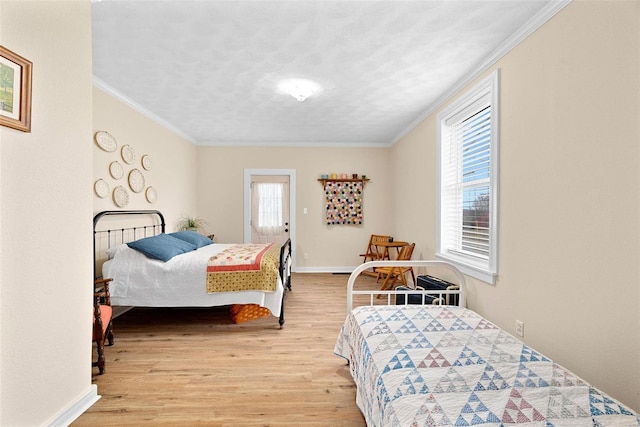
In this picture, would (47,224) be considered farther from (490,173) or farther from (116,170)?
(490,173)

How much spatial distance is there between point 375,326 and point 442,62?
2.25 metres

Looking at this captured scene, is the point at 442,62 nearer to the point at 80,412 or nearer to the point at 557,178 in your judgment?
the point at 557,178

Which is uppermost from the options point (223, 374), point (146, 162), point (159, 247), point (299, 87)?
point (299, 87)

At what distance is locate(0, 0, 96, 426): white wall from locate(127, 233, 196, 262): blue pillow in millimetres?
1226

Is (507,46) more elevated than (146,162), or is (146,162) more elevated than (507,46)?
(507,46)

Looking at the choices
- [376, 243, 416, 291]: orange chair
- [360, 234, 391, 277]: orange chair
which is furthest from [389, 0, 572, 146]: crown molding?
[360, 234, 391, 277]: orange chair

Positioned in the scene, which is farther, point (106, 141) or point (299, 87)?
point (106, 141)

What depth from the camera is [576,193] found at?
175 centimetres

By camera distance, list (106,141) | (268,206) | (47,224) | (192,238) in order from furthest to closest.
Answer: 1. (268,206)
2. (192,238)
3. (106,141)
4. (47,224)

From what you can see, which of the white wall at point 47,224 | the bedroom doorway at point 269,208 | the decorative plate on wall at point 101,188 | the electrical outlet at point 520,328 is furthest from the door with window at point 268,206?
the electrical outlet at point 520,328

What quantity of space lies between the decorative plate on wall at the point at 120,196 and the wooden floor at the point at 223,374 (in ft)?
4.23

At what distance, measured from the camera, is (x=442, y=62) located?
263cm

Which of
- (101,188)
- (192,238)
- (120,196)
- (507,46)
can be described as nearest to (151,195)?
(120,196)

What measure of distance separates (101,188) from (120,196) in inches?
11.6
